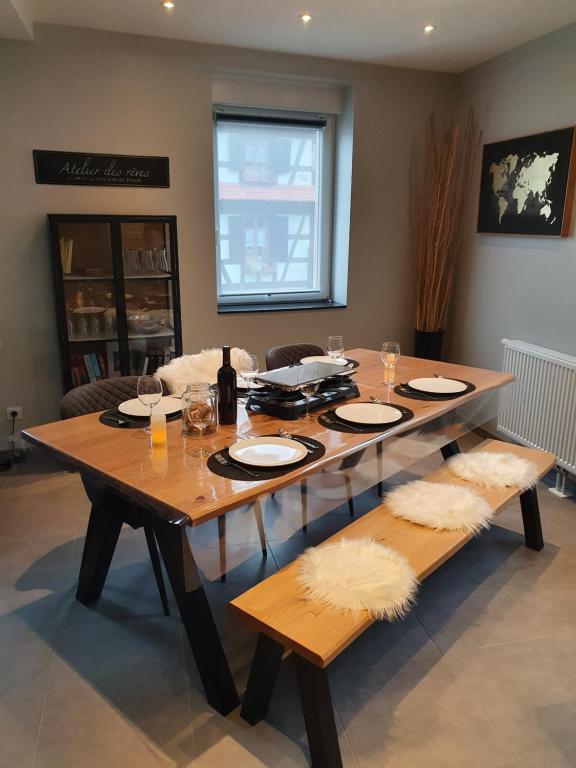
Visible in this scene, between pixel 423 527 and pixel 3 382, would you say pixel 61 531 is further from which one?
pixel 423 527

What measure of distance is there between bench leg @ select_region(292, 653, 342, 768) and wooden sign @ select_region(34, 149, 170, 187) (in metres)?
3.04

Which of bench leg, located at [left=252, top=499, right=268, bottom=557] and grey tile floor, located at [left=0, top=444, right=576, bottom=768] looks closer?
grey tile floor, located at [left=0, top=444, right=576, bottom=768]

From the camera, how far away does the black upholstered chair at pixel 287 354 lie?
316 centimetres

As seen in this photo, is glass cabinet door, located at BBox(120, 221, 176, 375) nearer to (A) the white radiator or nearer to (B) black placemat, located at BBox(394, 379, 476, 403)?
A: (B) black placemat, located at BBox(394, 379, 476, 403)

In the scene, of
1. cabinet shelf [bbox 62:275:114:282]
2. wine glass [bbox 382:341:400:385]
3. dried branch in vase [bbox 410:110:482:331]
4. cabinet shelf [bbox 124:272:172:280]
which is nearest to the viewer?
wine glass [bbox 382:341:400:385]

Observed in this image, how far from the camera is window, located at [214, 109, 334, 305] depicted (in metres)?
4.05

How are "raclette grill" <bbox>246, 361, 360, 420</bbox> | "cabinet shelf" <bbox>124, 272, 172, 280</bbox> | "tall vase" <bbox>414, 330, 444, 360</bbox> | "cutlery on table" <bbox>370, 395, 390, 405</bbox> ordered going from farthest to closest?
"tall vase" <bbox>414, 330, 444, 360</bbox> → "cabinet shelf" <bbox>124, 272, 172, 280</bbox> → "cutlery on table" <bbox>370, 395, 390, 405</bbox> → "raclette grill" <bbox>246, 361, 360, 420</bbox>

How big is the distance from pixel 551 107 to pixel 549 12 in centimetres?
50

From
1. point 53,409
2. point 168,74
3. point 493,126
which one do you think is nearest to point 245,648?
point 53,409

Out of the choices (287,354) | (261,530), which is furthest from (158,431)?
(287,354)

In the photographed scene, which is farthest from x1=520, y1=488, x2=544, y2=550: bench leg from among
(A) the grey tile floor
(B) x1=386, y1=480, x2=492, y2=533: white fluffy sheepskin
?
(B) x1=386, y1=480, x2=492, y2=533: white fluffy sheepskin

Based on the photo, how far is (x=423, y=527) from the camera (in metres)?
1.99

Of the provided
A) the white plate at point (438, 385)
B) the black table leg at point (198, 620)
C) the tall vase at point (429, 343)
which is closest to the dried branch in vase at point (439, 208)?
the tall vase at point (429, 343)

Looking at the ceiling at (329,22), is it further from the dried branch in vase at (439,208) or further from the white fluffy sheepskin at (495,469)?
the white fluffy sheepskin at (495,469)
